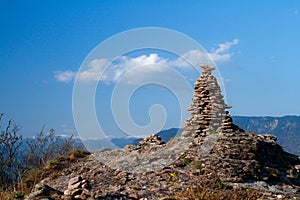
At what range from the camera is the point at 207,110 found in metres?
20.4

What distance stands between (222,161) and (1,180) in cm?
1339

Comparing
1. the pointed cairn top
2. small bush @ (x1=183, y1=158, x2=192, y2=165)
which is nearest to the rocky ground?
small bush @ (x1=183, y1=158, x2=192, y2=165)

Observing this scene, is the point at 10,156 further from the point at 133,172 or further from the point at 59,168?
the point at 133,172

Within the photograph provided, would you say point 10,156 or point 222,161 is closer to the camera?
point 222,161

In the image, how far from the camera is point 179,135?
68.9ft

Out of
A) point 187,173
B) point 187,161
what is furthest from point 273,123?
point 187,173

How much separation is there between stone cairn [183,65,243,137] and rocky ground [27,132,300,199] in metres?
0.86

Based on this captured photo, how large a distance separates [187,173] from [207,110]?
5.67 m

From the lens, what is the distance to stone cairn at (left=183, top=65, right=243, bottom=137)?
1995 cm

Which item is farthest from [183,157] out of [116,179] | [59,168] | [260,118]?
[260,118]

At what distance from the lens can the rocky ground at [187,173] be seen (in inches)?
498

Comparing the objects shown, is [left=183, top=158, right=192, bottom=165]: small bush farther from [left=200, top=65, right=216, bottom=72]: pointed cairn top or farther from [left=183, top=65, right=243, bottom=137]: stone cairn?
[left=200, top=65, right=216, bottom=72]: pointed cairn top

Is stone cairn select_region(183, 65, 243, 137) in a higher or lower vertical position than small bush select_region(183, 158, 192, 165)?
higher

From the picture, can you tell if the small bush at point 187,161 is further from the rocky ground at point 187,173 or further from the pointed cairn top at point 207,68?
the pointed cairn top at point 207,68
